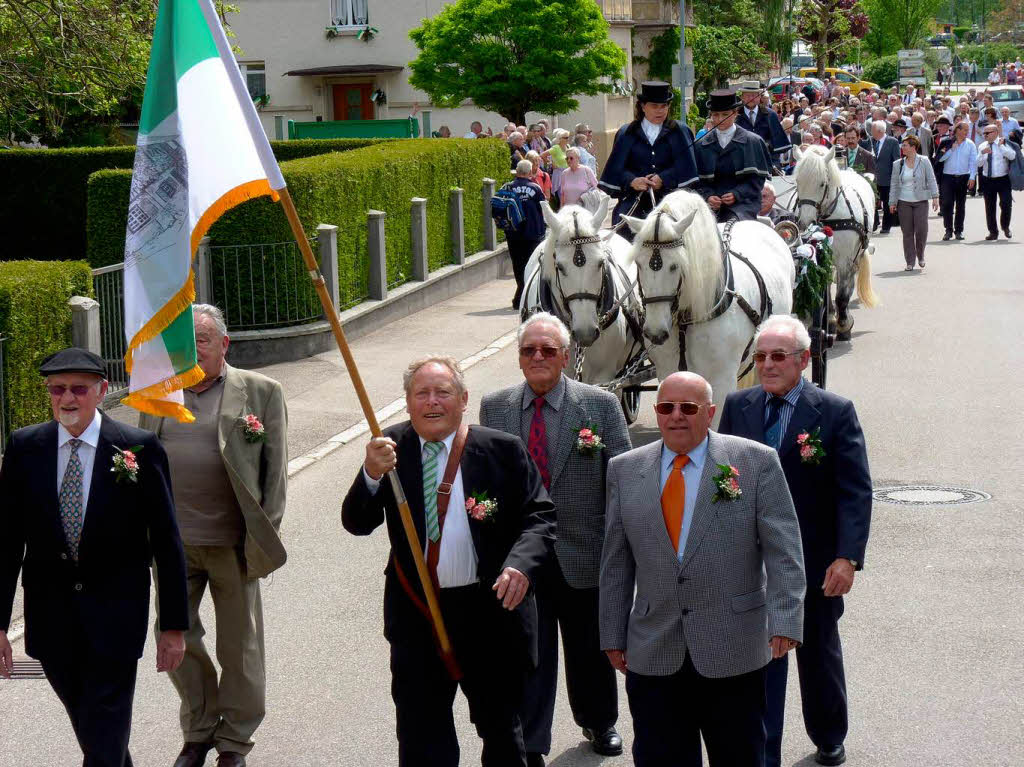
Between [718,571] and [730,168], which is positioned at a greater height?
[730,168]

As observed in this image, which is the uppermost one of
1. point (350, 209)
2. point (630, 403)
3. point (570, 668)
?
point (350, 209)

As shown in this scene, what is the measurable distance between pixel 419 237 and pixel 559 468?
16.2 metres

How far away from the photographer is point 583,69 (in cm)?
3809

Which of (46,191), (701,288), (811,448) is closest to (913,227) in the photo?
(46,191)

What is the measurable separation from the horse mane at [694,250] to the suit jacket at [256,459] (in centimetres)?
387

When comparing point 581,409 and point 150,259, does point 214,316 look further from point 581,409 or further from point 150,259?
point 581,409

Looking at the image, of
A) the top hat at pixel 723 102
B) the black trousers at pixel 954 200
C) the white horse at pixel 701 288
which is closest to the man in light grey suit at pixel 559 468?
the white horse at pixel 701 288

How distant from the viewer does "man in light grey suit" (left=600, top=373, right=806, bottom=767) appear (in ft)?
18.5

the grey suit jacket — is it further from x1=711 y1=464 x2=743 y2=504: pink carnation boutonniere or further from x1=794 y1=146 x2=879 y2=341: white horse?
x1=794 y1=146 x2=879 y2=341: white horse

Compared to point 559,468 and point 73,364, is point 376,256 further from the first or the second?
point 73,364

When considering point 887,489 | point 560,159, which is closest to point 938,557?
point 887,489

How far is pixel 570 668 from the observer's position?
23.1ft

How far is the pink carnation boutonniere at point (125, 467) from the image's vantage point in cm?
594

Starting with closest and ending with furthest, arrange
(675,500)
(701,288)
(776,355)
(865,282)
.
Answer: (675,500) → (776,355) → (701,288) → (865,282)
